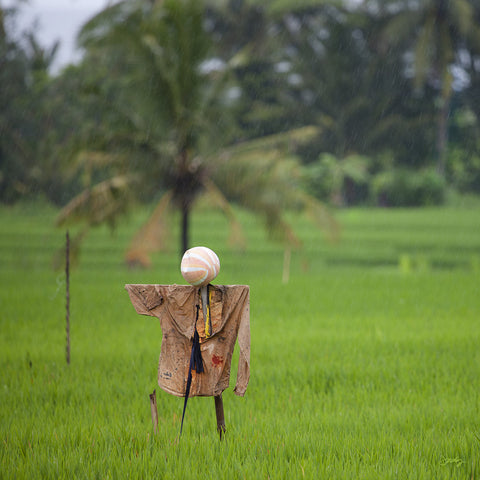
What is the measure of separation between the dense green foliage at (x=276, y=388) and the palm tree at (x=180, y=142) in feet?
5.92

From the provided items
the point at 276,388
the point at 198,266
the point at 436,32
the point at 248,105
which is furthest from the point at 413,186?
the point at 198,266

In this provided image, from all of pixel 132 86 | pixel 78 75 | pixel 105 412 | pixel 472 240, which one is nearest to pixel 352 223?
pixel 472 240

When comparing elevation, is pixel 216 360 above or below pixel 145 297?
below

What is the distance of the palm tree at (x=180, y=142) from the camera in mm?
12523

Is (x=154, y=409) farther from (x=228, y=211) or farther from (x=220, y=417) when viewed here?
(x=228, y=211)

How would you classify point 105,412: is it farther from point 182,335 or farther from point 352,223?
point 352,223

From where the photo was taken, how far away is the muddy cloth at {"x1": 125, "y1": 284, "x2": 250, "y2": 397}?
10.8 feet

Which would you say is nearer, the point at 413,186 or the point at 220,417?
the point at 220,417

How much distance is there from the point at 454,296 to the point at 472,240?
403 inches

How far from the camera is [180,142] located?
13.1 metres

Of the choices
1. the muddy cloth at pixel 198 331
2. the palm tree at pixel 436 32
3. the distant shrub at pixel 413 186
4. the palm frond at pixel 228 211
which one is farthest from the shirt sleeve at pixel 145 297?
the distant shrub at pixel 413 186

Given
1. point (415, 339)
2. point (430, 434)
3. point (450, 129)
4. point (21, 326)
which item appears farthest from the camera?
point (450, 129)

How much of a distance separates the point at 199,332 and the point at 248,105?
82.6 ft

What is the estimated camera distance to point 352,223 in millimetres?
24141
